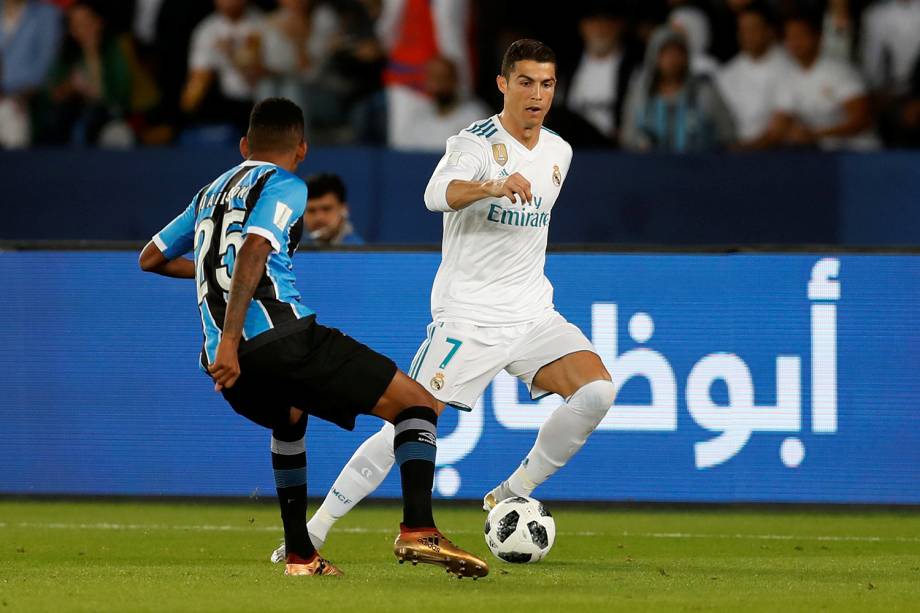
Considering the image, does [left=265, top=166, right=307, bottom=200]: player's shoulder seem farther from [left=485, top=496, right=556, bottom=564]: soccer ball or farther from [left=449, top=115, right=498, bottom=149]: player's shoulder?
[left=485, top=496, right=556, bottom=564]: soccer ball

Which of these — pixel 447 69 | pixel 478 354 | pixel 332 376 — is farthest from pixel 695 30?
pixel 332 376

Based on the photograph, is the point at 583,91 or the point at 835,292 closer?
the point at 835,292

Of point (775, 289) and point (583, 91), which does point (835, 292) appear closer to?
point (775, 289)

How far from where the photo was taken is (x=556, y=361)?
22.0 feet

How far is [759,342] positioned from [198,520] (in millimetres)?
3234

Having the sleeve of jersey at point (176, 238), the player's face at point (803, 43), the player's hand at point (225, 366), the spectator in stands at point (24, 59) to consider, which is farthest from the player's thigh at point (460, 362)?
the spectator in stands at point (24, 59)

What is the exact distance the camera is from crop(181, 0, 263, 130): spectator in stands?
38.7 ft

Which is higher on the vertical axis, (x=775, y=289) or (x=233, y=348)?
(x=233, y=348)

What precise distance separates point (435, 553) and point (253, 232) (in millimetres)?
1265

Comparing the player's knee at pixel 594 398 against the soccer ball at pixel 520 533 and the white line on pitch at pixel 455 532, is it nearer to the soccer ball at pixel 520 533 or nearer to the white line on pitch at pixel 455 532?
the soccer ball at pixel 520 533

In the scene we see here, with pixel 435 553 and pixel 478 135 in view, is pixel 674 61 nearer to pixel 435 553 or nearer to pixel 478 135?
pixel 478 135

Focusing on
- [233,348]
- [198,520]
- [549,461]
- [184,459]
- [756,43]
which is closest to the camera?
[233,348]

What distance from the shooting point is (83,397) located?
9125 mm

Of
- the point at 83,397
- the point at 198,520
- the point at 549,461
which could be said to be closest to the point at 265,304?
the point at 549,461
